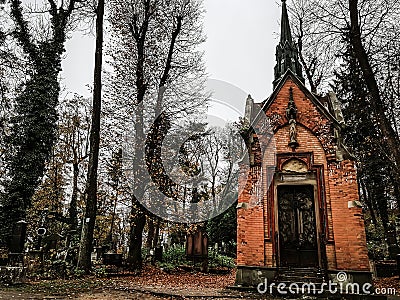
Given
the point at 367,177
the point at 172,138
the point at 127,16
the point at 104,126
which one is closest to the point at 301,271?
the point at 172,138

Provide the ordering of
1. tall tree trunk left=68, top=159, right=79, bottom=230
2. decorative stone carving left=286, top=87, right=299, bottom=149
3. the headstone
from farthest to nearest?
tall tree trunk left=68, top=159, right=79, bottom=230 < decorative stone carving left=286, top=87, right=299, bottom=149 < the headstone

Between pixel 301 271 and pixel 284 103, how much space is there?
226 inches

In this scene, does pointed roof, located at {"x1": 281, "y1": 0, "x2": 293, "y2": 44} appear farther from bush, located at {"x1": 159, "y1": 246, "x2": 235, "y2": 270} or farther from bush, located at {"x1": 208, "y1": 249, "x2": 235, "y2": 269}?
bush, located at {"x1": 208, "y1": 249, "x2": 235, "y2": 269}

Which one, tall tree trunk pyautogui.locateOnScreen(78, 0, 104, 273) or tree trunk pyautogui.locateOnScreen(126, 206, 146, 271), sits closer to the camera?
tall tree trunk pyautogui.locateOnScreen(78, 0, 104, 273)

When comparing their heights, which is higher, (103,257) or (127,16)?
(127,16)

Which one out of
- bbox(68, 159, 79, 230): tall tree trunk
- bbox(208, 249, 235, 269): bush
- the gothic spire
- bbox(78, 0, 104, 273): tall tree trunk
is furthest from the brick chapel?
bbox(68, 159, 79, 230): tall tree trunk

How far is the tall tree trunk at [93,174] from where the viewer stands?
12.0 metres

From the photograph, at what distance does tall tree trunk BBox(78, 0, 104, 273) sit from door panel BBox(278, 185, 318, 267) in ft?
21.4

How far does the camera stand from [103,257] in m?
17.0

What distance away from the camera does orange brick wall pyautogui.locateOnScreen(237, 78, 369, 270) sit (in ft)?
34.9

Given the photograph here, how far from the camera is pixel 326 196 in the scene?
1127cm

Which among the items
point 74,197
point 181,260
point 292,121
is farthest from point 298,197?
point 74,197

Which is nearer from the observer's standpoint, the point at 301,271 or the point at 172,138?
the point at 301,271

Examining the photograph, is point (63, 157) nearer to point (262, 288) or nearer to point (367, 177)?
point (262, 288)
